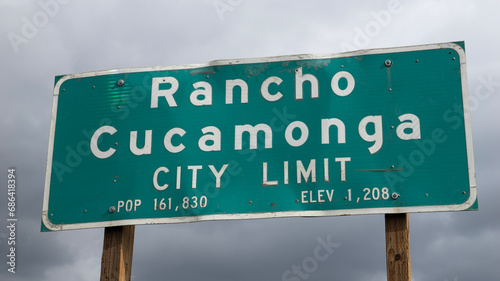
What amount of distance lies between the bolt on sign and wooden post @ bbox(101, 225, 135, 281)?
0.14m

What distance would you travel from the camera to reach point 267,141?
548 cm

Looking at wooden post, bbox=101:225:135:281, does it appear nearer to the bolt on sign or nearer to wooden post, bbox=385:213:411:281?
the bolt on sign

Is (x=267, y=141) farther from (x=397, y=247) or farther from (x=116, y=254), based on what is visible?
(x=116, y=254)

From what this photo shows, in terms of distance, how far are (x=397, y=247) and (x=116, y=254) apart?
242 cm

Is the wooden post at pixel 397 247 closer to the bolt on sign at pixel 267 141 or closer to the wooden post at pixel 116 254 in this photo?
the bolt on sign at pixel 267 141

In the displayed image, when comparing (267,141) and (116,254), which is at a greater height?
(267,141)

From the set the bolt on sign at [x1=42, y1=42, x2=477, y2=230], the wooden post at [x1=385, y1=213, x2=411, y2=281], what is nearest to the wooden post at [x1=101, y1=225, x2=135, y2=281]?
the bolt on sign at [x1=42, y1=42, x2=477, y2=230]

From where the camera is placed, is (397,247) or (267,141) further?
(267,141)

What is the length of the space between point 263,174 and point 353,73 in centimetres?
121

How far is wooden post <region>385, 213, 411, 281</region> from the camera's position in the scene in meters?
4.96

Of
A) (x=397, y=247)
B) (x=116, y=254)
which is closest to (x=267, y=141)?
(x=397, y=247)

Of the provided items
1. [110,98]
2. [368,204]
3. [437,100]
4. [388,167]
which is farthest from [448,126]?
[110,98]

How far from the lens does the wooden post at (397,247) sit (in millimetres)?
4965

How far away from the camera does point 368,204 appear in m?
5.13
